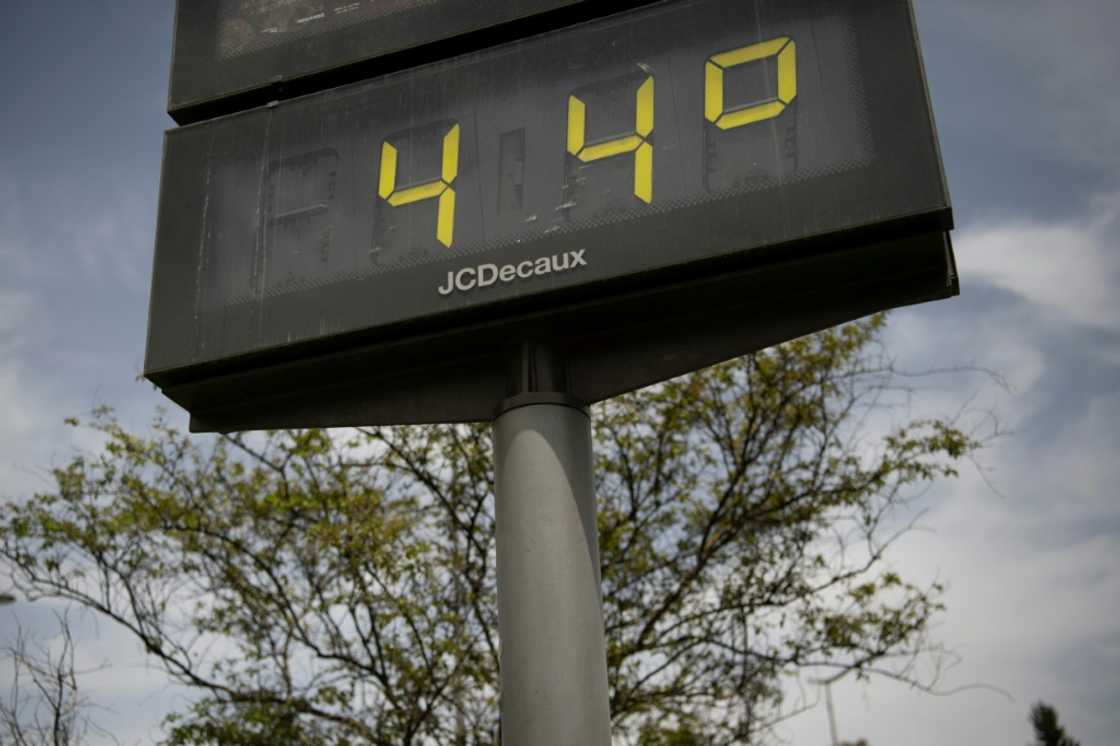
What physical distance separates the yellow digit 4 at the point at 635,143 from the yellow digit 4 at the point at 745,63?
0.58ft

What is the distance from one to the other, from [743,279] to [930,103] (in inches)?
26.5

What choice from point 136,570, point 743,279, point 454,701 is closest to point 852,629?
point 454,701

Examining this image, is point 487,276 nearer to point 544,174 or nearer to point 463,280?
point 463,280

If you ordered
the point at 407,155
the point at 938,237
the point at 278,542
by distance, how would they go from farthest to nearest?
the point at 278,542 → the point at 407,155 → the point at 938,237

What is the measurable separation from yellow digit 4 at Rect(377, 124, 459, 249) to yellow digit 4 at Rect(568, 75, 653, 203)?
37 centimetres

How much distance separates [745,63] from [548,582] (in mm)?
1576

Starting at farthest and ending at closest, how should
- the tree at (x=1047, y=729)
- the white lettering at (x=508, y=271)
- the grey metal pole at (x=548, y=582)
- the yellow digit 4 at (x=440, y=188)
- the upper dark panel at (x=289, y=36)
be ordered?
the tree at (x=1047, y=729) < the upper dark panel at (x=289, y=36) < the yellow digit 4 at (x=440, y=188) < the white lettering at (x=508, y=271) < the grey metal pole at (x=548, y=582)

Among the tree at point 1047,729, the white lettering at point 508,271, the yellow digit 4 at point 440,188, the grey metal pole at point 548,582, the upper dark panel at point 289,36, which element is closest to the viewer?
the grey metal pole at point 548,582

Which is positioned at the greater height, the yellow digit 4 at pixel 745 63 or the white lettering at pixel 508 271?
the yellow digit 4 at pixel 745 63

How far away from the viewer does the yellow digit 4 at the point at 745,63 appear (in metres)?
3.22

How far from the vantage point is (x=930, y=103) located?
3066mm

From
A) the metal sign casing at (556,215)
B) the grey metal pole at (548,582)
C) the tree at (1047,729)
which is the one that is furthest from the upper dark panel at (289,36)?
the tree at (1047,729)

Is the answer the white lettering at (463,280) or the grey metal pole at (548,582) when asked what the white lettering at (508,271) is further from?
the grey metal pole at (548,582)

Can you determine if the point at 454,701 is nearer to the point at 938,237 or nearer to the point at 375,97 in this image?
the point at 375,97
